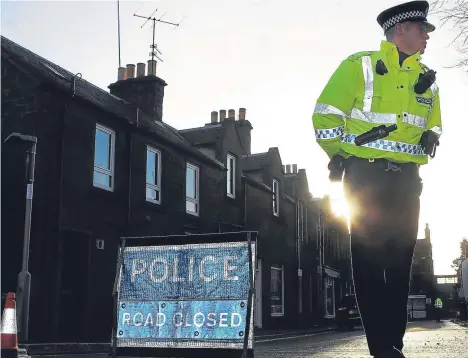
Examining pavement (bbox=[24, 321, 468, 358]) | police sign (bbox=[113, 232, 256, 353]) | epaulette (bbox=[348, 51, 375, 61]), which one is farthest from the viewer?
pavement (bbox=[24, 321, 468, 358])

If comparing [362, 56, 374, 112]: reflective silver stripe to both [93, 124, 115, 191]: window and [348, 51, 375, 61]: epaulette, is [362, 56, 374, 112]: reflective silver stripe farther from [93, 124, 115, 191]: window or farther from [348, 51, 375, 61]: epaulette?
[93, 124, 115, 191]: window

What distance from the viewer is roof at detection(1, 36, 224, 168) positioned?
16.0 meters

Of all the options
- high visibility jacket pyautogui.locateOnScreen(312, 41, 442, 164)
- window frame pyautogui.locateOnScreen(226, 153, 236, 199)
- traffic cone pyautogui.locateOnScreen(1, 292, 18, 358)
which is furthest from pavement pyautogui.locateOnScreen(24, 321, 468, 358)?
window frame pyautogui.locateOnScreen(226, 153, 236, 199)

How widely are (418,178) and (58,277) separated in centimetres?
1233

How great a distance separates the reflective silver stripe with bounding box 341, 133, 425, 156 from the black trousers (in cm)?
11

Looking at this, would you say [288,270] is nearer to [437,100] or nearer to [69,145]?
[69,145]

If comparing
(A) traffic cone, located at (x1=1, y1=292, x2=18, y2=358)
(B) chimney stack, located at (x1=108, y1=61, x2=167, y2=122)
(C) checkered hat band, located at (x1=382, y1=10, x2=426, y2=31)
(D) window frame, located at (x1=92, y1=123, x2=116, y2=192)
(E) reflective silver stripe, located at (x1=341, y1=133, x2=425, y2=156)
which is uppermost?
(B) chimney stack, located at (x1=108, y1=61, x2=167, y2=122)

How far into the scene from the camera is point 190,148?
22.0 metres

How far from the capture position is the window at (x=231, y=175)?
2558 cm

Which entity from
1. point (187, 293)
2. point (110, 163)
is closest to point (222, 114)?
point (110, 163)

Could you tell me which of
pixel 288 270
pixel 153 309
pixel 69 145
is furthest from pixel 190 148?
pixel 153 309

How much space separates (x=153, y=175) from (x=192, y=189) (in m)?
2.75

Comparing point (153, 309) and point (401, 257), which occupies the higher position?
point (401, 257)

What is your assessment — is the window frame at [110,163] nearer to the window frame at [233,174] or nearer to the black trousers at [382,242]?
the window frame at [233,174]
